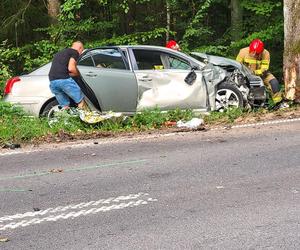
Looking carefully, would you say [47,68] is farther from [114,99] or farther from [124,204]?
[124,204]

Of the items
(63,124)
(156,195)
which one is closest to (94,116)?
(63,124)

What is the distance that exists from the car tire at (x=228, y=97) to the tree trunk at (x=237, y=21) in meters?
7.83

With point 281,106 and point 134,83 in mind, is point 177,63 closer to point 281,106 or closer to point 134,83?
point 134,83

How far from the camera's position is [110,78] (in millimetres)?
10406

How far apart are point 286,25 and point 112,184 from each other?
718 centimetres

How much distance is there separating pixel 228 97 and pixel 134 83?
1972 millimetres

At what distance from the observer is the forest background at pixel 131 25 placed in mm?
16969

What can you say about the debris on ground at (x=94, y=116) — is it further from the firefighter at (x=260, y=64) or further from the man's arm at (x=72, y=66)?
the firefighter at (x=260, y=64)

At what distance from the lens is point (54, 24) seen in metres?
17.8

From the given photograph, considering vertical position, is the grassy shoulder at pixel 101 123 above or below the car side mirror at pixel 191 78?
below

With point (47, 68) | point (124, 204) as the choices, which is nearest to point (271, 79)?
point (47, 68)

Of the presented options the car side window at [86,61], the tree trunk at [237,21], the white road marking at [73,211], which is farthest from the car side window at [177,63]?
the tree trunk at [237,21]

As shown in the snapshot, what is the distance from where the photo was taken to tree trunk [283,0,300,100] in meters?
11.7

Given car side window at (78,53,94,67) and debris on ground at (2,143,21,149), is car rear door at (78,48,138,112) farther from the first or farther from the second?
debris on ground at (2,143,21,149)
